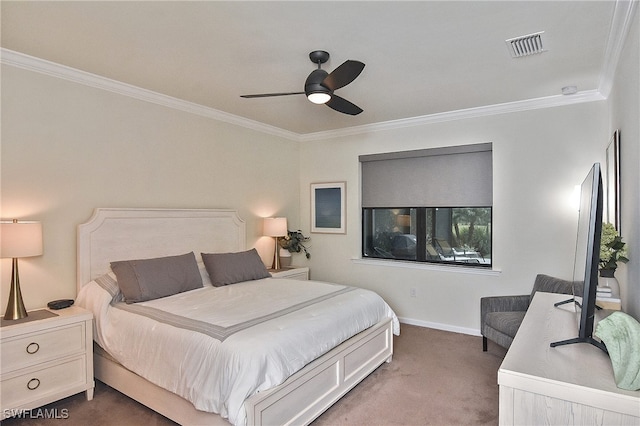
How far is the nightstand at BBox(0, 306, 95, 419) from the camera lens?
8.02 feet

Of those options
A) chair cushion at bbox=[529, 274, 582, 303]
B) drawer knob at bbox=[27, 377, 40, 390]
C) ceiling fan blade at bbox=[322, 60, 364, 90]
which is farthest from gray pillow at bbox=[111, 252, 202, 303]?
chair cushion at bbox=[529, 274, 582, 303]

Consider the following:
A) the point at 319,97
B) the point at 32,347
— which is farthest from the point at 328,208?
the point at 32,347

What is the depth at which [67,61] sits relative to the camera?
295 cm

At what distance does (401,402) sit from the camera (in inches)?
110

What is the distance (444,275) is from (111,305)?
3487 millimetres

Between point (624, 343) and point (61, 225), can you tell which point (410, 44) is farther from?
point (61, 225)

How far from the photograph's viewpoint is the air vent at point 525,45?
2514 mm

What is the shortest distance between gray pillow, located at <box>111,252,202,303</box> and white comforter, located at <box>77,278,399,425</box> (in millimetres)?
114

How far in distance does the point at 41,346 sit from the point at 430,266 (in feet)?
12.6

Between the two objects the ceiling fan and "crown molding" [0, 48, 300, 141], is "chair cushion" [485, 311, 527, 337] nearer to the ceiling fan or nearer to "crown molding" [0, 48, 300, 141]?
the ceiling fan

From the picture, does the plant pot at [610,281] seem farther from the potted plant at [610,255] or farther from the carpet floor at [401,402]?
the carpet floor at [401,402]

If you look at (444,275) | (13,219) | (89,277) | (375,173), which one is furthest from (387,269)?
(13,219)

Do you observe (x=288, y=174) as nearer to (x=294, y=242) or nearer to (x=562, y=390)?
(x=294, y=242)

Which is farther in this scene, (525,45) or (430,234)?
(430,234)
